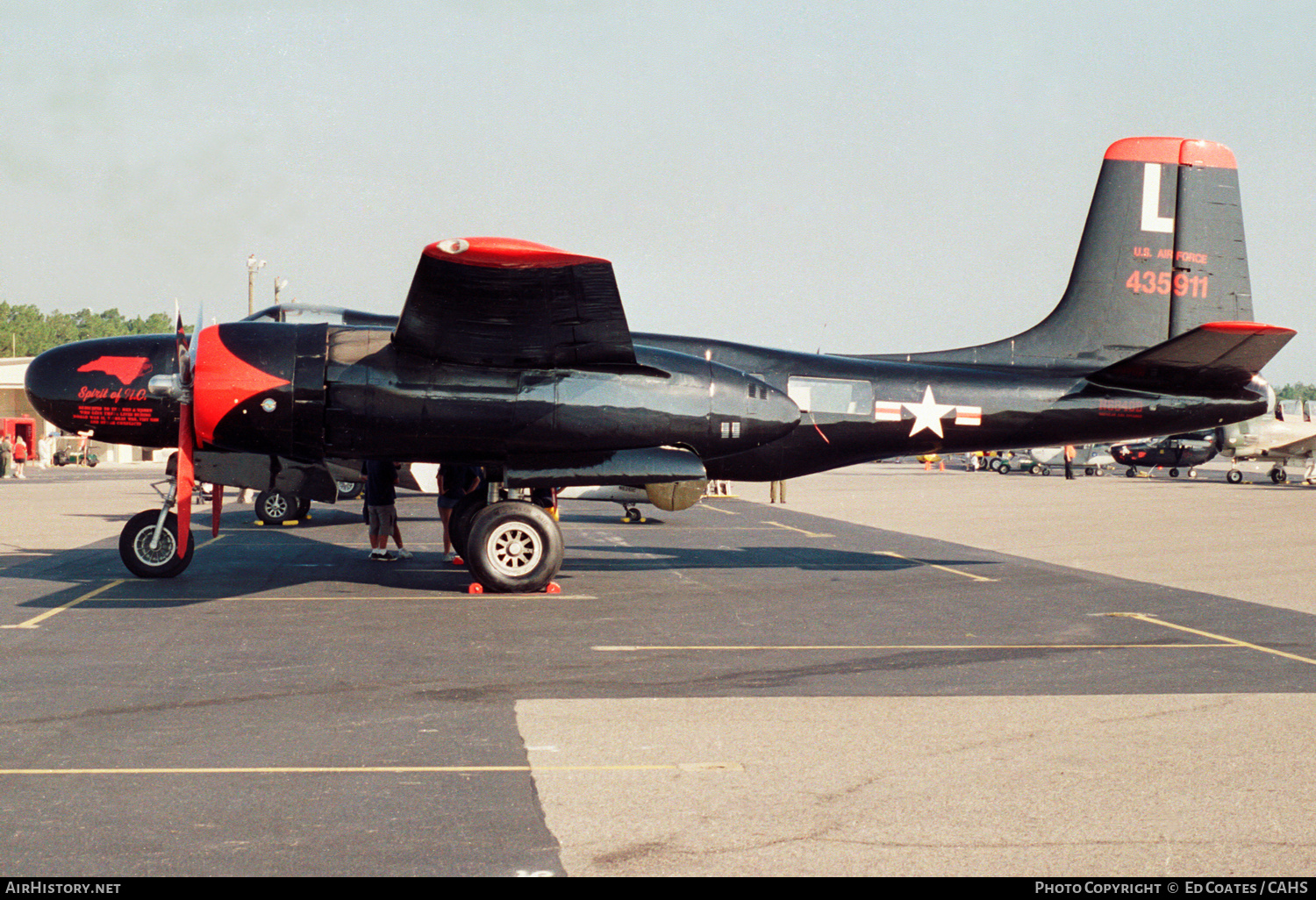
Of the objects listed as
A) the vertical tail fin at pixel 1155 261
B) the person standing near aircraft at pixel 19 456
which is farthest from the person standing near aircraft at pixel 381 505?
the person standing near aircraft at pixel 19 456

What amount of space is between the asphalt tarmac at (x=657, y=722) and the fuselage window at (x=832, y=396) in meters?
2.37

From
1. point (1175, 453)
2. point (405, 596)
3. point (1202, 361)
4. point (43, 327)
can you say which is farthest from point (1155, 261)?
point (43, 327)

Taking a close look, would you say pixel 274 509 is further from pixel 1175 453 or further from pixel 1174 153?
pixel 1175 453

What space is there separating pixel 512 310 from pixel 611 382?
1.92 metres

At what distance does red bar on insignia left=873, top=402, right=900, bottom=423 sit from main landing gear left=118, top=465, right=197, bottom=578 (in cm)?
943

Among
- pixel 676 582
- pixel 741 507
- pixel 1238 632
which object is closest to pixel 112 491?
pixel 741 507

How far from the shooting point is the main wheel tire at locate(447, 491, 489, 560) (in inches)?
→ 629

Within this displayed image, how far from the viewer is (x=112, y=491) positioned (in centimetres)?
3928

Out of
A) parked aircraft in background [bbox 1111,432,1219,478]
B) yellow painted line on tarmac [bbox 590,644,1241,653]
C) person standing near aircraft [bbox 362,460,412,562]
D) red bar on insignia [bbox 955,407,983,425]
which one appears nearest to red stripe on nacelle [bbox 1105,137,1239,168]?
red bar on insignia [bbox 955,407,983,425]

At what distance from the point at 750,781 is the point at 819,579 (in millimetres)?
9707

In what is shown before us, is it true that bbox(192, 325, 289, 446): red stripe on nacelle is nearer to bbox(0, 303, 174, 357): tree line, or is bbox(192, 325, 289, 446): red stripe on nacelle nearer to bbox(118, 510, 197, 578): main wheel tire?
bbox(118, 510, 197, 578): main wheel tire

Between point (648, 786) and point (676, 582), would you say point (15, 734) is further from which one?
→ point (676, 582)

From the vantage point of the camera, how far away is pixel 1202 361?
15289mm

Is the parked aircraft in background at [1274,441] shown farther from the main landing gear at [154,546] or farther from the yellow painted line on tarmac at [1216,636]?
the main landing gear at [154,546]
